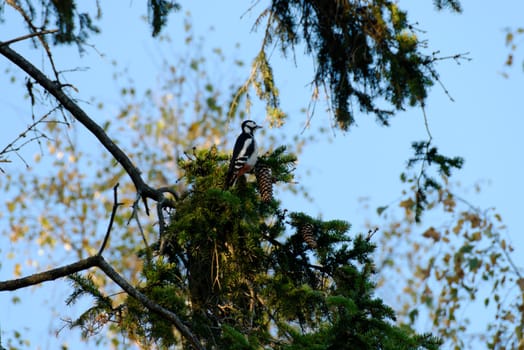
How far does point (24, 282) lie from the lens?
11.7 feet

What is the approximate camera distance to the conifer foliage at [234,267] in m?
3.60

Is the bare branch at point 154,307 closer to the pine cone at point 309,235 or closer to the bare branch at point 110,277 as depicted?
the bare branch at point 110,277

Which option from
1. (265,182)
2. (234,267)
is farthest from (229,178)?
(234,267)

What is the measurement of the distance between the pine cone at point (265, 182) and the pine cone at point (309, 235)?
25cm

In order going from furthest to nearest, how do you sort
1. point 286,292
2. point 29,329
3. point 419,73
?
point 29,329 < point 419,73 < point 286,292

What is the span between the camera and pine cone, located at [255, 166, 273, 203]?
407 cm

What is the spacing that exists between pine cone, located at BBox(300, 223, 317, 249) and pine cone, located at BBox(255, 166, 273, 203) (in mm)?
253

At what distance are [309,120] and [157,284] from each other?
2367mm

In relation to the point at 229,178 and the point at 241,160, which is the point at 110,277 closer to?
the point at 229,178

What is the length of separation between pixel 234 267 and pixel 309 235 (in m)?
0.41

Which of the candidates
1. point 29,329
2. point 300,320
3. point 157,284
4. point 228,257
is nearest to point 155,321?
point 157,284

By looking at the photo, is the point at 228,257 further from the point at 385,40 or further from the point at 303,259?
the point at 385,40

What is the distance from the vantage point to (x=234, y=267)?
3885 mm

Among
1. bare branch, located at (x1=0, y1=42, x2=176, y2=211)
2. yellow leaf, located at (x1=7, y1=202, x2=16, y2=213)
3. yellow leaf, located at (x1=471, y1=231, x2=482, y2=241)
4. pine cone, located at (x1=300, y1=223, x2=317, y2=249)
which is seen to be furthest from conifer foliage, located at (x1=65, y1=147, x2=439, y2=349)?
yellow leaf, located at (x1=7, y1=202, x2=16, y2=213)
